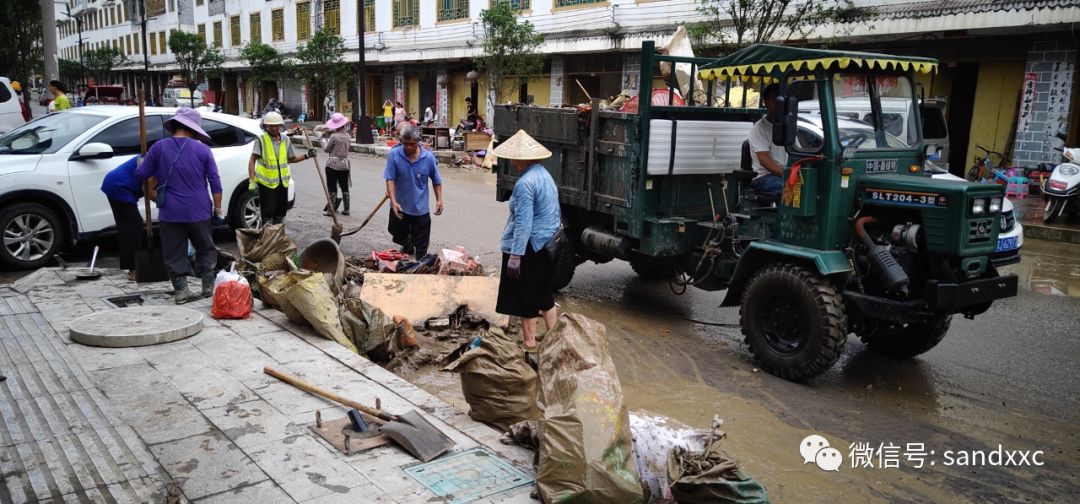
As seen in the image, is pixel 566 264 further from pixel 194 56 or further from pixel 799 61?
pixel 194 56

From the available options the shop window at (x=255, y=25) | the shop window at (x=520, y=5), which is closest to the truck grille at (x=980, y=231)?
the shop window at (x=520, y=5)

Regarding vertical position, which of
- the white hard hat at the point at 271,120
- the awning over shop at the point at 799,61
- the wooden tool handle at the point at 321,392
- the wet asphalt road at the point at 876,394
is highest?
the awning over shop at the point at 799,61

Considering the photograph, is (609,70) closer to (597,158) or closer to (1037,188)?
(1037,188)

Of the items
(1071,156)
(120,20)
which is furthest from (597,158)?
(120,20)

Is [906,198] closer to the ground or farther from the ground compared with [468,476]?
farther from the ground

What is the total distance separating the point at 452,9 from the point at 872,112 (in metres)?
26.4

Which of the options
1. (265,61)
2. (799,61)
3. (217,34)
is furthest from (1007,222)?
(217,34)

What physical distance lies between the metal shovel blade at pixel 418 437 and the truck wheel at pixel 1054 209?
12223 millimetres

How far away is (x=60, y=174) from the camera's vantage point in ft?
27.3

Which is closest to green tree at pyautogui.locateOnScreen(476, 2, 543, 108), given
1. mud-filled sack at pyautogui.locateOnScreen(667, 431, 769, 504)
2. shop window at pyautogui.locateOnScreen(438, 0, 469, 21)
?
shop window at pyautogui.locateOnScreen(438, 0, 469, 21)

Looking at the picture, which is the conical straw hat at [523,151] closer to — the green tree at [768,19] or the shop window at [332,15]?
the green tree at [768,19]

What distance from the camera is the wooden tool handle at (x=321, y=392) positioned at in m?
4.24

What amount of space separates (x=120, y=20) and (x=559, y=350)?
A: 240 feet

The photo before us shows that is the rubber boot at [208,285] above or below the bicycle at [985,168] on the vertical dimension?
below
